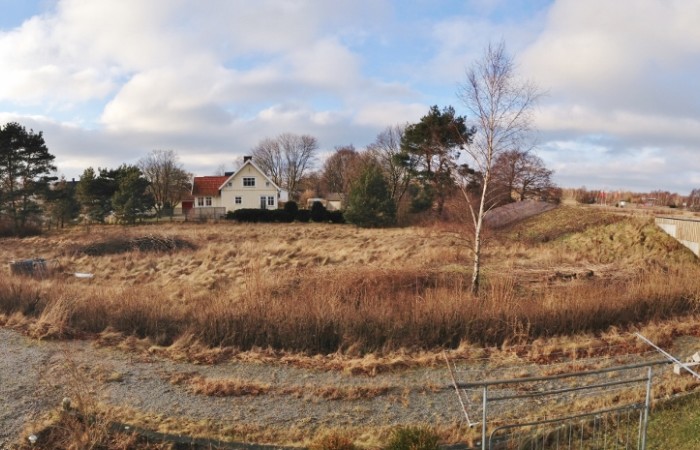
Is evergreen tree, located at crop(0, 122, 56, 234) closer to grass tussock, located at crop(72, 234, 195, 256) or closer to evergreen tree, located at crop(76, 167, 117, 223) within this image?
evergreen tree, located at crop(76, 167, 117, 223)

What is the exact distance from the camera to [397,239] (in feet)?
84.0

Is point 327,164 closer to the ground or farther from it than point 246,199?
farther from it

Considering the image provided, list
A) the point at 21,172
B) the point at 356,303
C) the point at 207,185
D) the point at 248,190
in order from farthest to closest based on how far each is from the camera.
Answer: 1. the point at 207,185
2. the point at 248,190
3. the point at 21,172
4. the point at 356,303

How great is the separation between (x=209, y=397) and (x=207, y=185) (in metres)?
43.3

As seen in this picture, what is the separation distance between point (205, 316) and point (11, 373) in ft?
10.7

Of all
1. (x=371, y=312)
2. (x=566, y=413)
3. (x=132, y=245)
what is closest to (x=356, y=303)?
(x=371, y=312)

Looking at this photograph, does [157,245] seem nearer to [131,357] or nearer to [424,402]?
[131,357]

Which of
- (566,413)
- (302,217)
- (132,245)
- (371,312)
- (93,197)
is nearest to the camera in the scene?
(566,413)

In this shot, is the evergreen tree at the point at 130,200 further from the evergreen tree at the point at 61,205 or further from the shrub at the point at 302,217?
the shrub at the point at 302,217

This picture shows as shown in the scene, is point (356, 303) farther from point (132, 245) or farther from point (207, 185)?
point (207, 185)

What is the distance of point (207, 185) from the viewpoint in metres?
48.2

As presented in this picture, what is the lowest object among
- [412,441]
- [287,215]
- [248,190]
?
[412,441]

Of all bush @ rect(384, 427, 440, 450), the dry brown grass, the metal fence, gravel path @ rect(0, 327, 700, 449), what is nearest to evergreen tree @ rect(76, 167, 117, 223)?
the dry brown grass

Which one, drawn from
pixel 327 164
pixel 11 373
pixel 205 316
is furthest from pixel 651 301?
pixel 327 164
